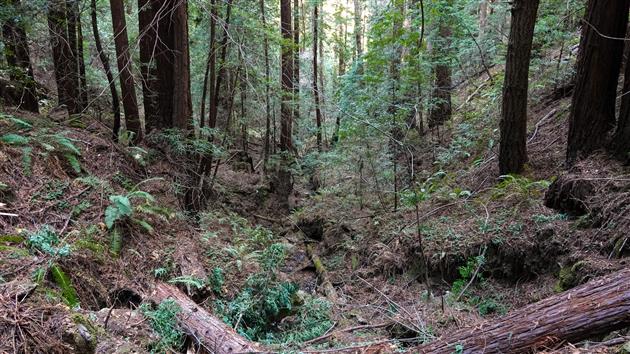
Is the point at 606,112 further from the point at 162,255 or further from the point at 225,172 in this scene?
the point at 225,172

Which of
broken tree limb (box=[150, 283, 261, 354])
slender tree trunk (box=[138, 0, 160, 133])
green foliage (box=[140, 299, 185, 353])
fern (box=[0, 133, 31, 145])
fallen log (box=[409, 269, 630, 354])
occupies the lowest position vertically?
broken tree limb (box=[150, 283, 261, 354])

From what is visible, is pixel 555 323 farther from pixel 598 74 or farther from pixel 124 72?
pixel 124 72

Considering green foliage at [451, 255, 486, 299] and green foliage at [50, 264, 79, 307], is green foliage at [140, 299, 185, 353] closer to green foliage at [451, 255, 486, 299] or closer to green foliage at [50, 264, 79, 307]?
green foliage at [50, 264, 79, 307]

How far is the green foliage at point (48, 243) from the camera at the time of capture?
4.19m

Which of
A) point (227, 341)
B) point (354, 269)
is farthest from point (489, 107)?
point (227, 341)

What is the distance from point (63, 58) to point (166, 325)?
284 inches

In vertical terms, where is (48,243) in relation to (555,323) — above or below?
above

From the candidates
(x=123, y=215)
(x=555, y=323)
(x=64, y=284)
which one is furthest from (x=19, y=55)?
(x=555, y=323)

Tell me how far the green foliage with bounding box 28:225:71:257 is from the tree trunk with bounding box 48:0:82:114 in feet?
15.0

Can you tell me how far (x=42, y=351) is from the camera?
281 centimetres

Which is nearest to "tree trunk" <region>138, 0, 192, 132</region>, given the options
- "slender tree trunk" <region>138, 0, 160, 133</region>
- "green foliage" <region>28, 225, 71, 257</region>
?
"slender tree trunk" <region>138, 0, 160, 133</region>

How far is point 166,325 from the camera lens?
13.6 ft

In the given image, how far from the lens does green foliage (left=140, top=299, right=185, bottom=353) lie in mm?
3852

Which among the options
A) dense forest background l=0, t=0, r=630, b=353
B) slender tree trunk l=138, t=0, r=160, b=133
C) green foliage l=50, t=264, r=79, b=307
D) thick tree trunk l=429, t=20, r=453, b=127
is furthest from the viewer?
thick tree trunk l=429, t=20, r=453, b=127
